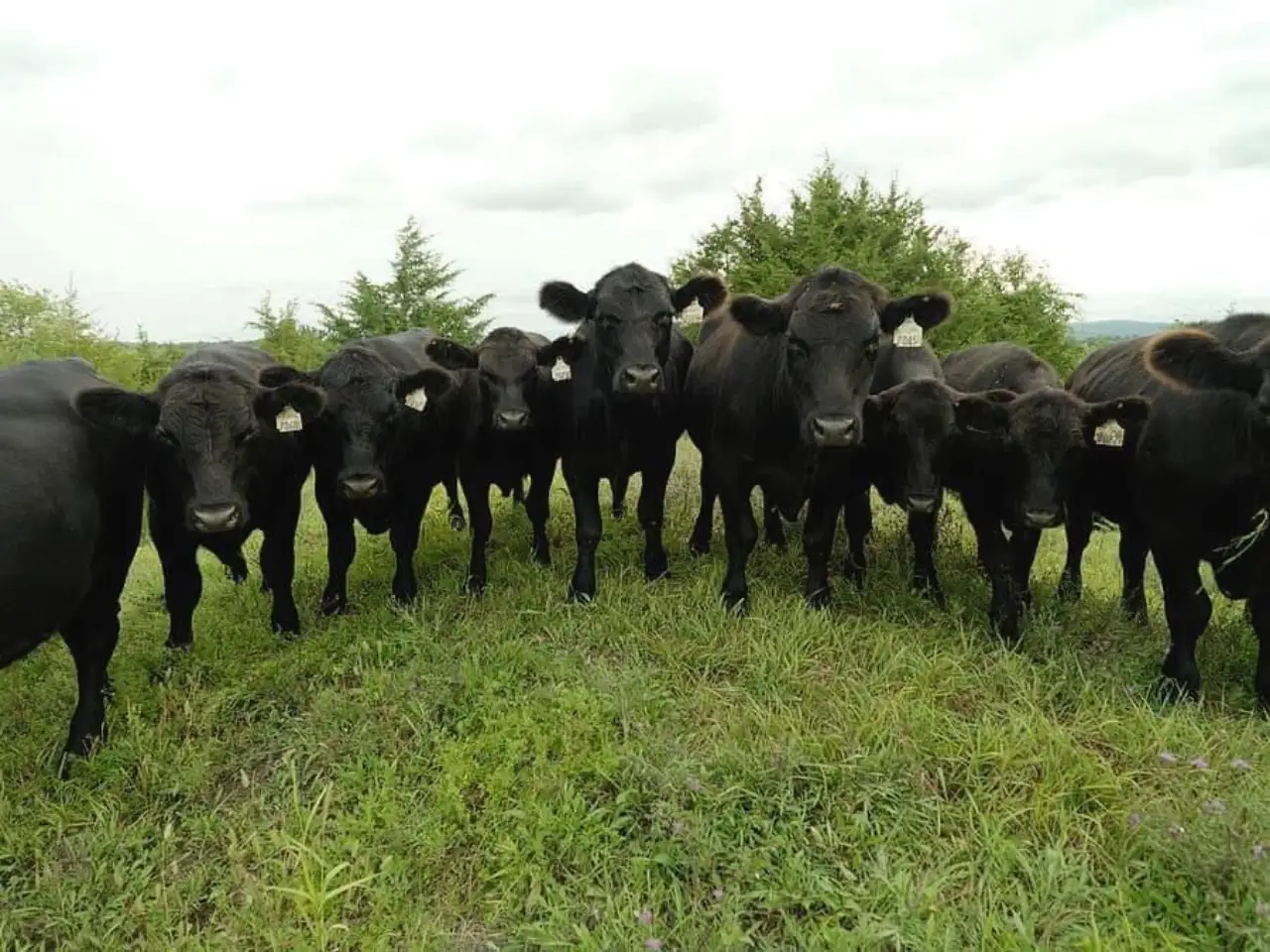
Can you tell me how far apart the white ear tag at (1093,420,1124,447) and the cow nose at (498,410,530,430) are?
13.2 ft

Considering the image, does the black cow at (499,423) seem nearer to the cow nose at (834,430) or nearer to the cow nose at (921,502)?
the cow nose at (834,430)

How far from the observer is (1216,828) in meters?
3.08

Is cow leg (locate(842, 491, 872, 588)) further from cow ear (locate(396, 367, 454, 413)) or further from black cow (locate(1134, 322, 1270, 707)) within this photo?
cow ear (locate(396, 367, 454, 413))

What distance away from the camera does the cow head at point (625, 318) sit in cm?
570

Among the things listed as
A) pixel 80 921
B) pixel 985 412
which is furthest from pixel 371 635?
pixel 985 412

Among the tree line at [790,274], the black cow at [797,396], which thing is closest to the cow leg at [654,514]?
the black cow at [797,396]

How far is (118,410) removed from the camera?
4.55 metres

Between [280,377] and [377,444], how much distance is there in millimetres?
833

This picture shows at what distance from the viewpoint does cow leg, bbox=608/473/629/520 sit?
22.2 feet

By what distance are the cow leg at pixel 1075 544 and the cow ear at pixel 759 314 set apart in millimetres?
2955

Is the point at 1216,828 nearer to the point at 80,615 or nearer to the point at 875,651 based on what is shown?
the point at 875,651

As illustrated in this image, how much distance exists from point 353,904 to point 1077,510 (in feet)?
19.6

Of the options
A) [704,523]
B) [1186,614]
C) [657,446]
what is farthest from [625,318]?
[1186,614]

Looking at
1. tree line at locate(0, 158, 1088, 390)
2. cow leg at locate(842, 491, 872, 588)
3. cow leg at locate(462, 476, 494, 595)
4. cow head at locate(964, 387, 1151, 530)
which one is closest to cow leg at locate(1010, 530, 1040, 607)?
cow head at locate(964, 387, 1151, 530)
